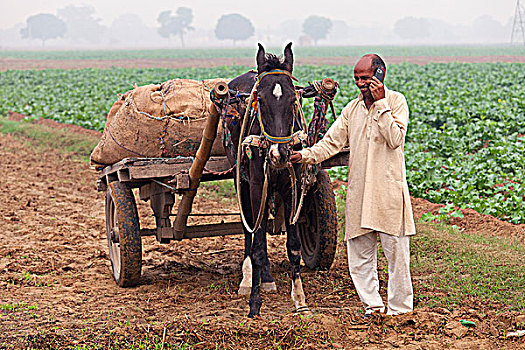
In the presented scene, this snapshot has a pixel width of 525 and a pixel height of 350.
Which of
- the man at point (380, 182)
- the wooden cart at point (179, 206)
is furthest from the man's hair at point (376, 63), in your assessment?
the wooden cart at point (179, 206)

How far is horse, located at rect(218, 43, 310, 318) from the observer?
186 inches

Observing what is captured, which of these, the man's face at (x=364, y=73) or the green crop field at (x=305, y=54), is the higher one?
the green crop field at (x=305, y=54)

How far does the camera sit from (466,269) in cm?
664

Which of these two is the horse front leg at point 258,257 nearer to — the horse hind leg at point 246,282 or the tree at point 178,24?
the horse hind leg at point 246,282

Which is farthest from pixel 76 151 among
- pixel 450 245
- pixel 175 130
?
pixel 450 245

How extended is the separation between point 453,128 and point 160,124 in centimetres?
1097

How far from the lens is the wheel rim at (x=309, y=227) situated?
22.1 feet

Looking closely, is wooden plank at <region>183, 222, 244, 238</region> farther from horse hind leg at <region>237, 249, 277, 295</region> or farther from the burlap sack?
the burlap sack

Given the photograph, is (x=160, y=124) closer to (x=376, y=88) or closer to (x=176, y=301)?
(x=176, y=301)

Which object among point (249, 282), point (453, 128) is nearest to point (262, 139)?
point (249, 282)

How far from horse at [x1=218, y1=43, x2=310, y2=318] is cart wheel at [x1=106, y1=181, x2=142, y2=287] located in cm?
118

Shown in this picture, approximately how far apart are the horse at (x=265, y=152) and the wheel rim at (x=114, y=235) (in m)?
1.54

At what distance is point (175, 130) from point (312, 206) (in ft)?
5.78

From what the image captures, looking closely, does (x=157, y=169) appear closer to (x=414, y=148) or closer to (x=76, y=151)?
(x=414, y=148)
